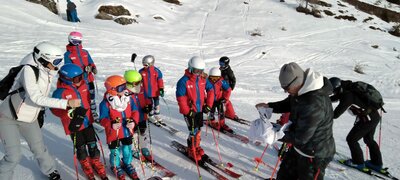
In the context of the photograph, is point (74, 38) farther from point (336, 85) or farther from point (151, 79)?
point (336, 85)

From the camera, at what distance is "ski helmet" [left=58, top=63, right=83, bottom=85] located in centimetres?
376

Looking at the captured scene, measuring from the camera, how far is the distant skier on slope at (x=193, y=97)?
4.85 m

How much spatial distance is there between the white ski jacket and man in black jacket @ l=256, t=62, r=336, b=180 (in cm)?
264

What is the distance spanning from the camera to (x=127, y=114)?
416 centimetres

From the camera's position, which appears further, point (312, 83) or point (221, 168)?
point (221, 168)

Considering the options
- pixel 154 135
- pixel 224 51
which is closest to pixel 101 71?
pixel 154 135

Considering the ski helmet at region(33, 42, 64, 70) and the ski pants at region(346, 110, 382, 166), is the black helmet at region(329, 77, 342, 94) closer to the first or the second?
the ski pants at region(346, 110, 382, 166)

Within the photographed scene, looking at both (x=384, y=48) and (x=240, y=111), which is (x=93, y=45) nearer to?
(x=240, y=111)

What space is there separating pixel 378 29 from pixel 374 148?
2578 centimetres

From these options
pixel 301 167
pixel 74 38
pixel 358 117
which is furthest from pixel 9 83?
pixel 358 117

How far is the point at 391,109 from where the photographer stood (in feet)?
33.1

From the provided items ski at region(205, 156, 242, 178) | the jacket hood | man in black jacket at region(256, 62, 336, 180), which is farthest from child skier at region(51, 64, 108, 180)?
the jacket hood

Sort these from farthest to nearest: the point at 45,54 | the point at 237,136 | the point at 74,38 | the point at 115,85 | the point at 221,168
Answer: the point at 237,136
the point at 74,38
the point at 221,168
the point at 115,85
the point at 45,54

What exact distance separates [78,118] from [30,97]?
0.60m
